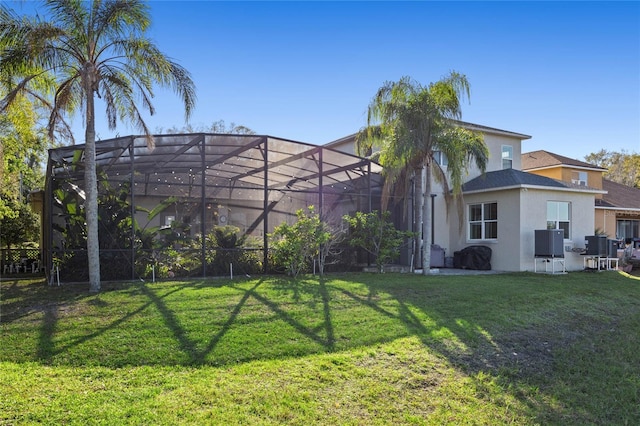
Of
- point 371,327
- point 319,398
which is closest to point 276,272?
point 371,327

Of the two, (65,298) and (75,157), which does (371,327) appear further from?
(75,157)

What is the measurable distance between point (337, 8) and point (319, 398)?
1078 cm

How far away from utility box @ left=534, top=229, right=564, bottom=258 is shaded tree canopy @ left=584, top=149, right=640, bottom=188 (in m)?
33.4

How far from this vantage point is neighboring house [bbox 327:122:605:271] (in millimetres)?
15195

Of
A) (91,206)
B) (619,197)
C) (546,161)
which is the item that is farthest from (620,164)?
(91,206)

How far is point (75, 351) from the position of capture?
18.3 ft

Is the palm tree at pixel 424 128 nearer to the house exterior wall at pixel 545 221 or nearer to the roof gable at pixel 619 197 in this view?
the house exterior wall at pixel 545 221

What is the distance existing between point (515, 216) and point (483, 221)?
153 centimetres

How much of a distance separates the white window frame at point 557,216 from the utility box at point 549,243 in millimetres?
1016

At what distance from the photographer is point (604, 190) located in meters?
23.8

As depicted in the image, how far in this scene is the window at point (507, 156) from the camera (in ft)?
65.1

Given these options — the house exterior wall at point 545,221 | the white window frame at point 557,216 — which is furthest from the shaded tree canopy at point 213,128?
the white window frame at point 557,216

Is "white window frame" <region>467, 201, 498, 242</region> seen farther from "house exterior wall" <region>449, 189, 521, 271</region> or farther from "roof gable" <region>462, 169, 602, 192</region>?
"roof gable" <region>462, 169, 602, 192</region>

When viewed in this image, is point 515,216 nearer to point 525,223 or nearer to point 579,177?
point 525,223
